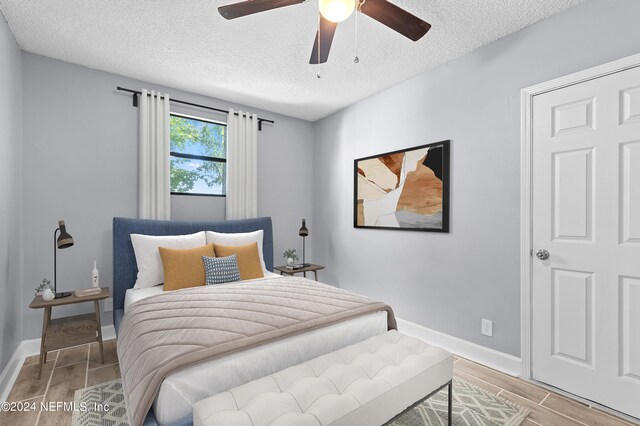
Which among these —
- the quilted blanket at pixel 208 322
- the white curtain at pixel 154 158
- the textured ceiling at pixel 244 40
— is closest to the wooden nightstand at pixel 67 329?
the quilted blanket at pixel 208 322

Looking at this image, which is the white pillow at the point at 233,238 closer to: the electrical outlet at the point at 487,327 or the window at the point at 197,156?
the window at the point at 197,156

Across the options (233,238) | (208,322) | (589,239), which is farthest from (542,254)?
(233,238)

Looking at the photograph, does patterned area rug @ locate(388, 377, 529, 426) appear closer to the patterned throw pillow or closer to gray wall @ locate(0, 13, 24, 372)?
the patterned throw pillow

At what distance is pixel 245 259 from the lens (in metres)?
3.03

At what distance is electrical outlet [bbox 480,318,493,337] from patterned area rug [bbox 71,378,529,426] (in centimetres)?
52

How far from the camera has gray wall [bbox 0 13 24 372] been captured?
217 cm

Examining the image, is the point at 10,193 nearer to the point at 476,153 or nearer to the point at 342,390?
the point at 342,390

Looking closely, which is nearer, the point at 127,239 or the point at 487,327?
the point at 487,327

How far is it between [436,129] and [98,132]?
331cm

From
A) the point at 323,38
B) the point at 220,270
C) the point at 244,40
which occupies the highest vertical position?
the point at 244,40

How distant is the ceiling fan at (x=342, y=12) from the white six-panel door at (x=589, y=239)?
1210 millimetres

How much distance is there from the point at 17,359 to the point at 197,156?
2.42m

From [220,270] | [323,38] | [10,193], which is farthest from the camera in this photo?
[220,270]

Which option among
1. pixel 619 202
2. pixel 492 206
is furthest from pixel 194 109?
pixel 619 202
